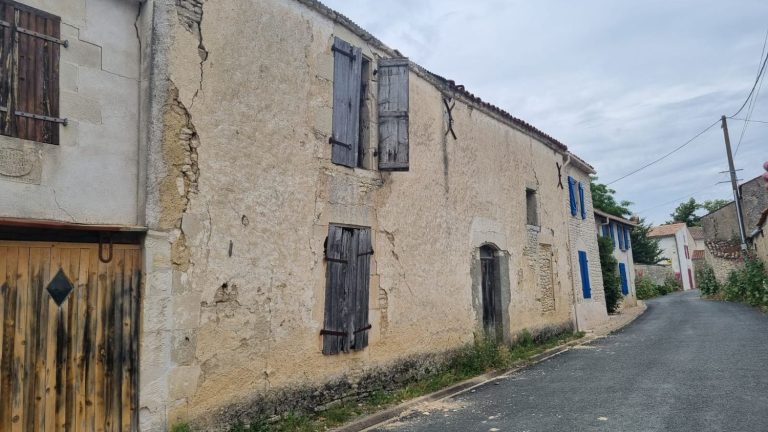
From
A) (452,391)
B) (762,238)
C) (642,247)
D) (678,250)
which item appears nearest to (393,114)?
(452,391)

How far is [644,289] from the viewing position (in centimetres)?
2883

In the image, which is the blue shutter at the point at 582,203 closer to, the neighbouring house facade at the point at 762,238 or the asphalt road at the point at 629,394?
the asphalt road at the point at 629,394

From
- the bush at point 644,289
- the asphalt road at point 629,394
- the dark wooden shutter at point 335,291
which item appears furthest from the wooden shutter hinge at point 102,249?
the bush at point 644,289

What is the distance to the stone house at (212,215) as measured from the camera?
4039 millimetres

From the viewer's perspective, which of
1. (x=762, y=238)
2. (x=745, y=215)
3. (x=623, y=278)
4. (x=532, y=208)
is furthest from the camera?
→ (x=745, y=215)

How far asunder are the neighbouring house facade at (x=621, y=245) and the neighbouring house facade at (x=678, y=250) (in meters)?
19.9

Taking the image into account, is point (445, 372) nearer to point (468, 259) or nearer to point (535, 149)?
point (468, 259)

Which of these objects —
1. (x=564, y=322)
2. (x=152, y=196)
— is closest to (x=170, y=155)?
(x=152, y=196)

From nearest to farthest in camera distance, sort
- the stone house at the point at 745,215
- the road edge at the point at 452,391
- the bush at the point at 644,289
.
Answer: the road edge at the point at 452,391
the bush at the point at 644,289
the stone house at the point at 745,215

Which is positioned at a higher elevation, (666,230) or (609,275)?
(666,230)

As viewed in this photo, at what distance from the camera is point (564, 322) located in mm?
12438

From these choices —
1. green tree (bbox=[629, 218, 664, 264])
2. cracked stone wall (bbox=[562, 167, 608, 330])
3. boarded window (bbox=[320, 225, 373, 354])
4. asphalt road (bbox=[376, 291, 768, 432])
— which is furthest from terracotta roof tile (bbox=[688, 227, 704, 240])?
boarded window (bbox=[320, 225, 373, 354])

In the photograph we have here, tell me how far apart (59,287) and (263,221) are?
2.02m

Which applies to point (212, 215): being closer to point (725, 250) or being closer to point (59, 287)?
point (59, 287)
